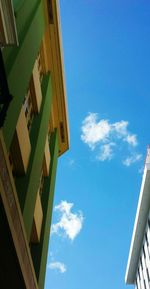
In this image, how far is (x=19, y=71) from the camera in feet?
43.5

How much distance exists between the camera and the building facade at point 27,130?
9.70 m

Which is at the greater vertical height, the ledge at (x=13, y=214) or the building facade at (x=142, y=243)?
the building facade at (x=142, y=243)

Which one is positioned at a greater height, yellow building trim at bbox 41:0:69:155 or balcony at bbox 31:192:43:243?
yellow building trim at bbox 41:0:69:155

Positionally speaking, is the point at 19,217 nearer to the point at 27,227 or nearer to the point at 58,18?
the point at 27,227

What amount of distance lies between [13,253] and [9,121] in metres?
4.16

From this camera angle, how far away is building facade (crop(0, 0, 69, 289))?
970 centimetres

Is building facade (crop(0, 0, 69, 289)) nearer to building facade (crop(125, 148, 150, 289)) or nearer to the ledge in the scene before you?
the ledge

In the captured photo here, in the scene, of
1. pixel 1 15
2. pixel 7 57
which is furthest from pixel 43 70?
pixel 1 15

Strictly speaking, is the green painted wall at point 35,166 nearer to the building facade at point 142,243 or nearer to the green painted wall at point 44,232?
the green painted wall at point 44,232

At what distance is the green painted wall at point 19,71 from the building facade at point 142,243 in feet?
96.8

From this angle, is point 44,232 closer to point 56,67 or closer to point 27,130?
point 27,130

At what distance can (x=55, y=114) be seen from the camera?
82.4ft

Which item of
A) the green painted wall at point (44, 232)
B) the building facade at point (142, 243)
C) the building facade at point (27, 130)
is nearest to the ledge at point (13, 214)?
the building facade at point (27, 130)

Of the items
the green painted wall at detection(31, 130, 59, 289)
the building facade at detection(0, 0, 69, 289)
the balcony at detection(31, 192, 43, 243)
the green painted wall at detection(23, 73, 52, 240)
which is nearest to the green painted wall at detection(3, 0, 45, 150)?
the building facade at detection(0, 0, 69, 289)
